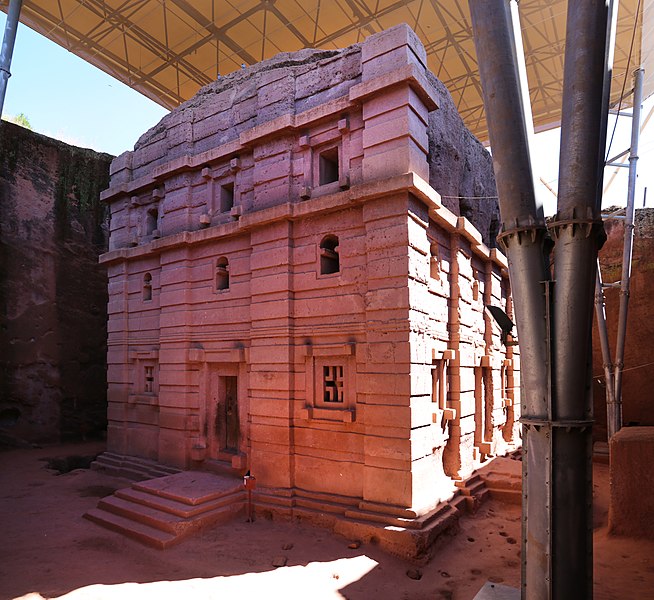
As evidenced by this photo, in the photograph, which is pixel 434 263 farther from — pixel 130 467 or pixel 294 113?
pixel 130 467

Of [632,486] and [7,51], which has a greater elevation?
[7,51]

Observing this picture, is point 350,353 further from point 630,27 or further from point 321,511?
point 630,27

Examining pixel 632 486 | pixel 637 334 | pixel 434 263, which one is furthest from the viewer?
pixel 637 334

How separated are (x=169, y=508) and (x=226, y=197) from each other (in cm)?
811

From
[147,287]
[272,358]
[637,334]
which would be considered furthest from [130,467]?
[637,334]

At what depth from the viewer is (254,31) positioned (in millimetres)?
19641

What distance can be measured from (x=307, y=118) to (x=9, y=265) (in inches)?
550

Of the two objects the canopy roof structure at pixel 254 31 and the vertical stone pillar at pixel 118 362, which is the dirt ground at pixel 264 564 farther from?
the canopy roof structure at pixel 254 31

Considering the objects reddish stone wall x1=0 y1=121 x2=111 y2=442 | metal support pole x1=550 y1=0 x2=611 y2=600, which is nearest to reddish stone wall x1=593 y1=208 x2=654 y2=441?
metal support pole x1=550 y1=0 x2=611 y2=600

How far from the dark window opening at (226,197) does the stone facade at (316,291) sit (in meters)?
0.04

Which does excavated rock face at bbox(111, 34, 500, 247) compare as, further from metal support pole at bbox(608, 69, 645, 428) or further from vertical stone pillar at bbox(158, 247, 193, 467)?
metal support pole at bbox(608, 69, 645, 428)

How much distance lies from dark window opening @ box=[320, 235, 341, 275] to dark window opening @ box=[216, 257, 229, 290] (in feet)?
10.6

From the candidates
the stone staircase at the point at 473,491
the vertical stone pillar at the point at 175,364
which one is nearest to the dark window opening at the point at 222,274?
the vertical stone pillar at the point at 175,364

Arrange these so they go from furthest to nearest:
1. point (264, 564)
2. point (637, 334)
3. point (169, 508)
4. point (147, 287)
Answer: point (637, 334), point (147, 287), point (169, 508), point (264, 564)
